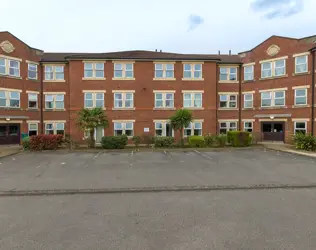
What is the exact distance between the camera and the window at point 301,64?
18.9 metres

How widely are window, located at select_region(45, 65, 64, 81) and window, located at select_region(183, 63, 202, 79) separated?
14.0 metres

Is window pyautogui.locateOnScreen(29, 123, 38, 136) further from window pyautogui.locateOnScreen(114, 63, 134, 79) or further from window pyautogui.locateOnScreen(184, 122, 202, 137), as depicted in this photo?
window pyautogui.locateOnScreen(184, 122, 202, 137)

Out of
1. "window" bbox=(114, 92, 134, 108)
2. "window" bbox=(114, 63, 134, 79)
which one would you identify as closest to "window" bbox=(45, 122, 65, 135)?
"window" bbox=(114, 92, 134, 108)

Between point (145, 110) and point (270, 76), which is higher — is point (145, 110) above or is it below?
below

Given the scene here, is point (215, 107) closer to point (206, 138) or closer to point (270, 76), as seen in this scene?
point (206, 138)

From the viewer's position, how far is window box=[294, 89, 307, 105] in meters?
19.0

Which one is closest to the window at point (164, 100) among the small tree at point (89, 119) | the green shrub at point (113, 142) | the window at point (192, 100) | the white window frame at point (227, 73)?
the window at point (192, 100)

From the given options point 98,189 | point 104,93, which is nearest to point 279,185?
point 98,189

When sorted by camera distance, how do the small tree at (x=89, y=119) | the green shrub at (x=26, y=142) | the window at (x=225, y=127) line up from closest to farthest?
the green shrub at (x=26, y=142)
the small tree at (x=89, y=119)
the window at (x=225, y=127)

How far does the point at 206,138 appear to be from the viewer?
17922 mm

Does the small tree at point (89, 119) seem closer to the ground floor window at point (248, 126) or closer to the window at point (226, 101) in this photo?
the window at point (226, 101)

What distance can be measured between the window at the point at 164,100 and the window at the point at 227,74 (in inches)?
264

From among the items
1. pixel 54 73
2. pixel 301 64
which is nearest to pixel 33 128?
pixel 54 73

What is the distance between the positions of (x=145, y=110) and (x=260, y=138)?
13181mm
